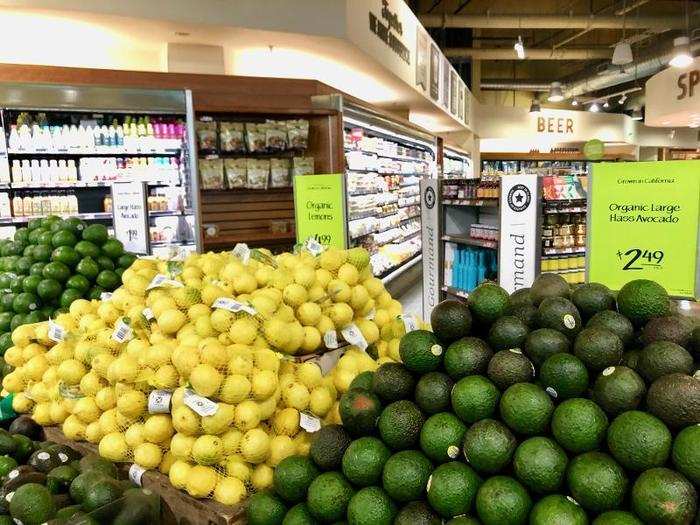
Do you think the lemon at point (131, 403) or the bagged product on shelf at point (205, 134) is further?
the bagged product on shelf at point (205, 134)

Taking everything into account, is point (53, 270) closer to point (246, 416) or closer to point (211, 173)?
point (246, 416)

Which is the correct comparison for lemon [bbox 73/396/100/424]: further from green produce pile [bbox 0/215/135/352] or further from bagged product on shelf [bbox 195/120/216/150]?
bagged product on shelf [bbox 195/120/216/150]

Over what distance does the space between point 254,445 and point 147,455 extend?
387 millimetres

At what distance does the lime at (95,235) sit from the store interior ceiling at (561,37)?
10.9 meters

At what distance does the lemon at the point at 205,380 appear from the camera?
163 centimetres

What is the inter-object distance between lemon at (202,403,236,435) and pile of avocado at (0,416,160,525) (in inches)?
8.9

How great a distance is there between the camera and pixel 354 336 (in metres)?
2.20

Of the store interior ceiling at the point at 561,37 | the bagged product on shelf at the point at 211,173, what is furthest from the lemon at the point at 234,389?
the store interior ceiling at the point at 561,37

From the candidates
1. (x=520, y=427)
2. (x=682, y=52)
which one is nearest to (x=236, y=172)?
(x=520, y=427)

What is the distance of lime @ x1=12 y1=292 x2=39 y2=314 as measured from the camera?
2.83 metres

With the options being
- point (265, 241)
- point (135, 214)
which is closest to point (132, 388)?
point (135, 214)

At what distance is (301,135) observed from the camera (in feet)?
20.4

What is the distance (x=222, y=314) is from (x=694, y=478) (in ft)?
4.46

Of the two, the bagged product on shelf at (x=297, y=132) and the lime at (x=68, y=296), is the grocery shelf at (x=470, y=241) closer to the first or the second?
the bagged product on shelf at (x=297, y=132)
